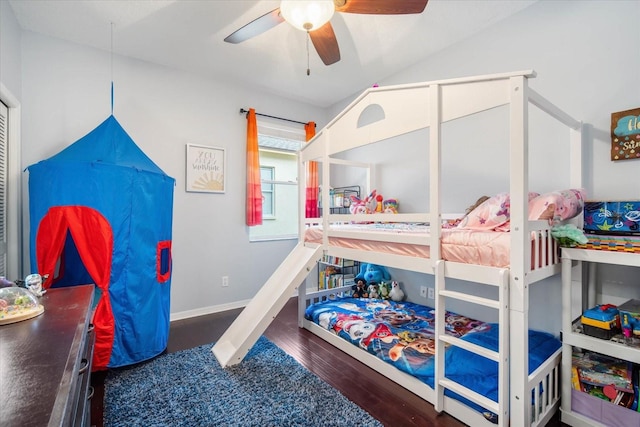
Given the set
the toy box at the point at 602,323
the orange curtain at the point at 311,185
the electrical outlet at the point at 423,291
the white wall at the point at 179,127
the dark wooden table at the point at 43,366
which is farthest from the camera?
the orange curtain at the point at 311,185

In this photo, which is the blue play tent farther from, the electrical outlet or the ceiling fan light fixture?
the electrical outlet

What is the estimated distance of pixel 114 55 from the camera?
9.59 ft

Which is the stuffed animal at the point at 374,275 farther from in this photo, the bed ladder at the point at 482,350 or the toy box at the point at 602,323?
the toy box at the point at 602,323

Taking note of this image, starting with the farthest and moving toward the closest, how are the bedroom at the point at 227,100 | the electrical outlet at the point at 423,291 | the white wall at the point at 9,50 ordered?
the electrical outlet at the point at 423,291
the white wall at the point at 9,50
the bedroom at the point at 227,100

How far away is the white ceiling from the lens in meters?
2.29

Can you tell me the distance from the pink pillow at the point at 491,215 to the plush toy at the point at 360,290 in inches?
64.9

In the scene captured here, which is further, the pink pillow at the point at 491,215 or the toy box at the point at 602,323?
the pink pillow at the point at 491,215

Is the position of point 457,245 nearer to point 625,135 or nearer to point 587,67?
point 625,135

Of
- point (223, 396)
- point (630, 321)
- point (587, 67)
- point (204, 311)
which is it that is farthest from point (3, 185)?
point (587, 67)

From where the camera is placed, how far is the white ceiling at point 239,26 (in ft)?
7.50

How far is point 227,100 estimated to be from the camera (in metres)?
3.57

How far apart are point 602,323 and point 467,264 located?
70cm

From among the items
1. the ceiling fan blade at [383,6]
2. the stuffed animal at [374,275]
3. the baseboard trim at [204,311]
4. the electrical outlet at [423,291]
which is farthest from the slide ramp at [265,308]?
the ceiling fan blade at [383,6]

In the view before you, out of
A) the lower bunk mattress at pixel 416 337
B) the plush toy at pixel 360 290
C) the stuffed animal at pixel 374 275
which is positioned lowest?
the lower bunk mattress at pixel 416 337
